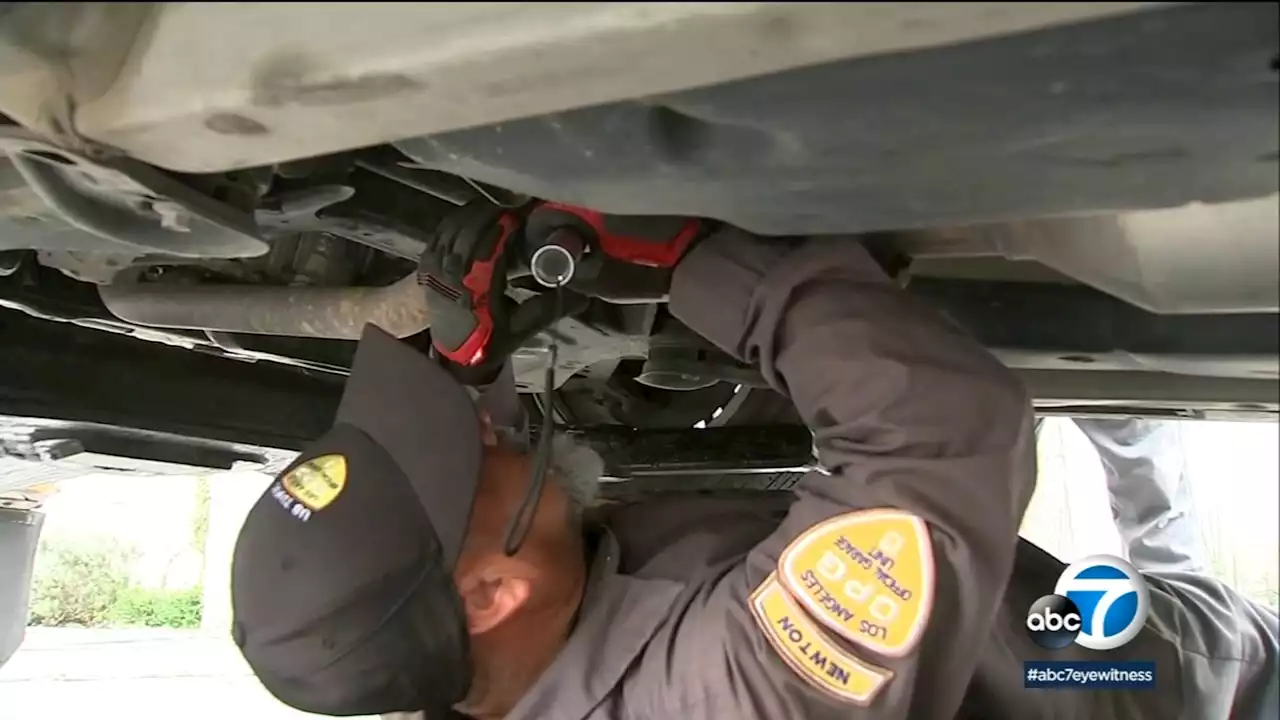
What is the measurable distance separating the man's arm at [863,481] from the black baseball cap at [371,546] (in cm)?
25

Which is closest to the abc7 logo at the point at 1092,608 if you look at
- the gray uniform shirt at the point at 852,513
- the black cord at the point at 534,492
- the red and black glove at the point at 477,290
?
the gray uniform shirt at the point at 852,513

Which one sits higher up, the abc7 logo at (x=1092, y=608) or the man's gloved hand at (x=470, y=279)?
the abc7 logo at (x=1092, y=608)

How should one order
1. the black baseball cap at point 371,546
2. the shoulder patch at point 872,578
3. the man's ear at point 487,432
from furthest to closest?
the man's ear at point 487,432 < the black baseball cap at point 371,546 < the shoulder patch at point 872,578

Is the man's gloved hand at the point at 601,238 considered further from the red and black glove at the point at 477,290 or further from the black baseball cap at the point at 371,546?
the black baseball cap at the point at 371,546

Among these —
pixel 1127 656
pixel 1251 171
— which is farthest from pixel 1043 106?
pixel 1127 656

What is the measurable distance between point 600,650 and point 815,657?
26 cm

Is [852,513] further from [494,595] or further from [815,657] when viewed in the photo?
[494,595]

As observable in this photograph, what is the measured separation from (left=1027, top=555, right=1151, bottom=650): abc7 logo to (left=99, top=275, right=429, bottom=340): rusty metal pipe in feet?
2.52

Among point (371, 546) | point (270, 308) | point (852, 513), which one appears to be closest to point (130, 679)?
point (270, 308)

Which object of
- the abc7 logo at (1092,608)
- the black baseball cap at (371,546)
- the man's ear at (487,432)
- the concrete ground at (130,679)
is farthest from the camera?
the concrete ground at (130,679)

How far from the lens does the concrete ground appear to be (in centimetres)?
308

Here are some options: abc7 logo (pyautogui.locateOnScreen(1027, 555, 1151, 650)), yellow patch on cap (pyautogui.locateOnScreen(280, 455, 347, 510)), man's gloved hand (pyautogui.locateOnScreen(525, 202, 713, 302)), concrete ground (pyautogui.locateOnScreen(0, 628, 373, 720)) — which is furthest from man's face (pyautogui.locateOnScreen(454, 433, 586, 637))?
concrete ground (pyautogui.locateOnScreen(0, 628, 373, 720))

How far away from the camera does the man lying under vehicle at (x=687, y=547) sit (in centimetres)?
73

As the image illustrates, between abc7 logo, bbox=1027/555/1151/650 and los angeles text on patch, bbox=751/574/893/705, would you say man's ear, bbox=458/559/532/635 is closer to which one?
los angeles text on patch, bbox=751/574/893/705
